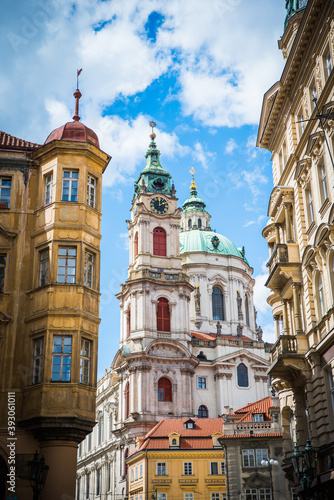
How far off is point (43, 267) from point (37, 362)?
377 centimetres

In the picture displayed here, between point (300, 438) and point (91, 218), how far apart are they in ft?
39.9

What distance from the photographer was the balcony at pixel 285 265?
26.3 meters

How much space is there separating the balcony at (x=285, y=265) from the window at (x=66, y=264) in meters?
8.51

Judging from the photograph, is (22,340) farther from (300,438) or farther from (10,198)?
(300,438)

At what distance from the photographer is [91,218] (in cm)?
2564

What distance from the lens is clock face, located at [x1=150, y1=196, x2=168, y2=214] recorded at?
7056 cm

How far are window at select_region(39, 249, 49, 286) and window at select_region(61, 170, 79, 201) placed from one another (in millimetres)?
2339

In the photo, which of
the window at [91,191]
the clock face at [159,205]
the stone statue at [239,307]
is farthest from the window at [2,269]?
the stone statue at [239,307]

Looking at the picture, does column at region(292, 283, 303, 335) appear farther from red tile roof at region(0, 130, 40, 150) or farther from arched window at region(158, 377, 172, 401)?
arched window at region(158, 377, 172, 401)

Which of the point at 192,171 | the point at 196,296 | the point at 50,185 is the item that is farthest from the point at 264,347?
the point at 50,185

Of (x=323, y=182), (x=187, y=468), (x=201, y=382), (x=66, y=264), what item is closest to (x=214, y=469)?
(x=187, y=468)

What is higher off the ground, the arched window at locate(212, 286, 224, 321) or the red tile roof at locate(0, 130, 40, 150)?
the arched window at locate(212, 286, 224, 321)

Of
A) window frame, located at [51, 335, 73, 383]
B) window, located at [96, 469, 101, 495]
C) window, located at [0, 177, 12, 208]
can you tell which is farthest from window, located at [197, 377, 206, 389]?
window frame, located at [51, 335, 73, 383]

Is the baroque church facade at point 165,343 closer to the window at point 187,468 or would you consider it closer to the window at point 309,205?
the window at point 187,468
